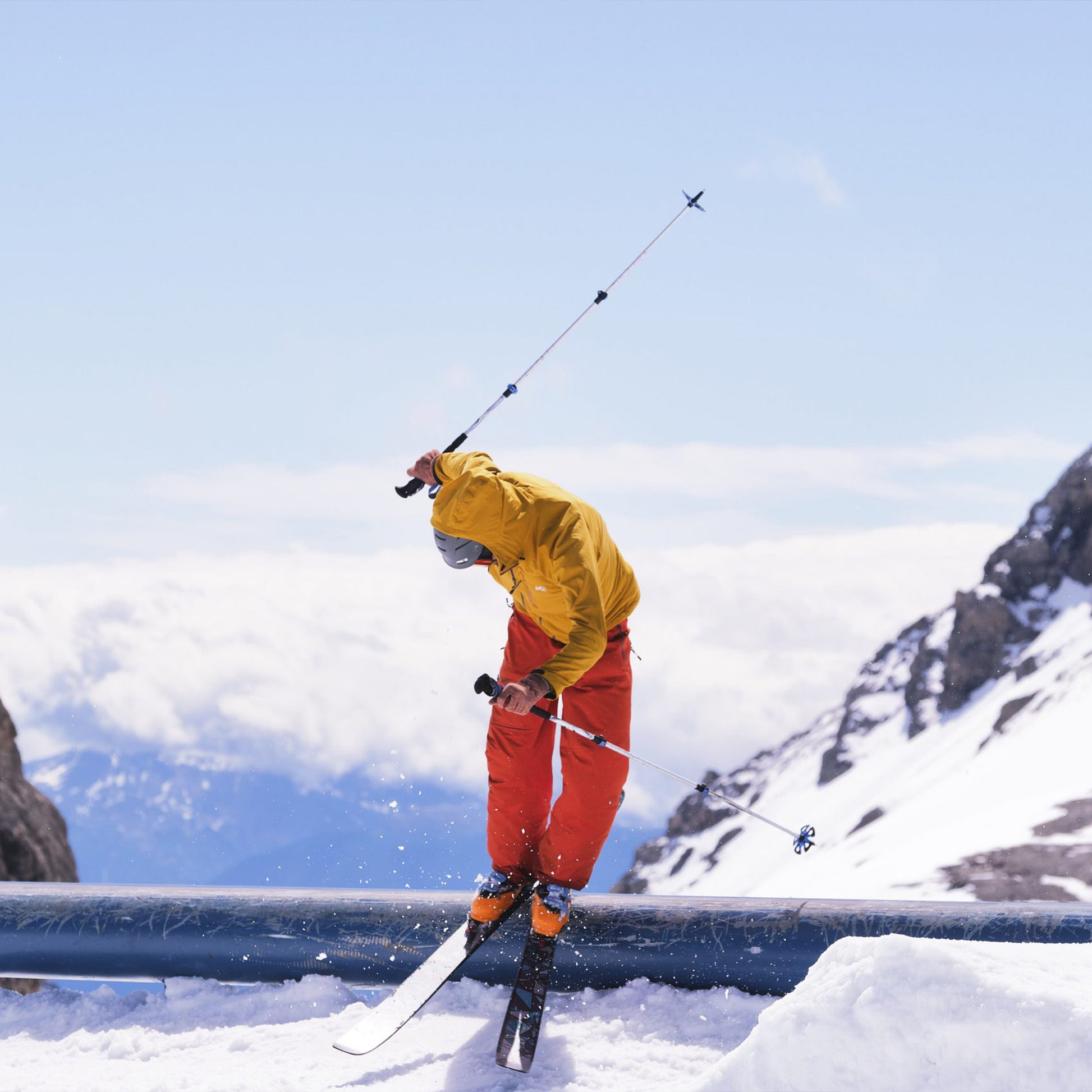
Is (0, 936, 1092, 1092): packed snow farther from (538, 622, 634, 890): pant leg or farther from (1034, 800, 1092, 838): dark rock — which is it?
(1034, 800, 1092, 838): dark rock

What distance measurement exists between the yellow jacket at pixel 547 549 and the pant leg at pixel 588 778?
0.28 metres

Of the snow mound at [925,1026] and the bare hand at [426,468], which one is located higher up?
the bare hand at [426,468]

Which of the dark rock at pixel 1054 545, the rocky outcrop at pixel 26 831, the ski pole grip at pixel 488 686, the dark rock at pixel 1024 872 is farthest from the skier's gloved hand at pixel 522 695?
the dark rock at pixel 1054 545

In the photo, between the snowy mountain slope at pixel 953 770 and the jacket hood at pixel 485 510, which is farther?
the snowy mountain slope at pixel 953 770

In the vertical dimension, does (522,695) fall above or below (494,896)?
above

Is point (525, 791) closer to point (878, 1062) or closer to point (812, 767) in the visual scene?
point (878, 1062)

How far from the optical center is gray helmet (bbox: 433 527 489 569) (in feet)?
16.0

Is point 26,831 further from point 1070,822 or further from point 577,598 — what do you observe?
point 1070,822

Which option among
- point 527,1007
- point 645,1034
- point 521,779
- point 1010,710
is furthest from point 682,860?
point 527,1007

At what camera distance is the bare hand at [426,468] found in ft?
16.8

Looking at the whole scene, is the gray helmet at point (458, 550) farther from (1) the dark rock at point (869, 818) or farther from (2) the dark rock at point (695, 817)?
(2) the dark rock at point (695, 817)

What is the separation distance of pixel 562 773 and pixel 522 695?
101 centimetres

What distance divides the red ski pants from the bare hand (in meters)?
0.83

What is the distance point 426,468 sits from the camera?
5.13 metres
